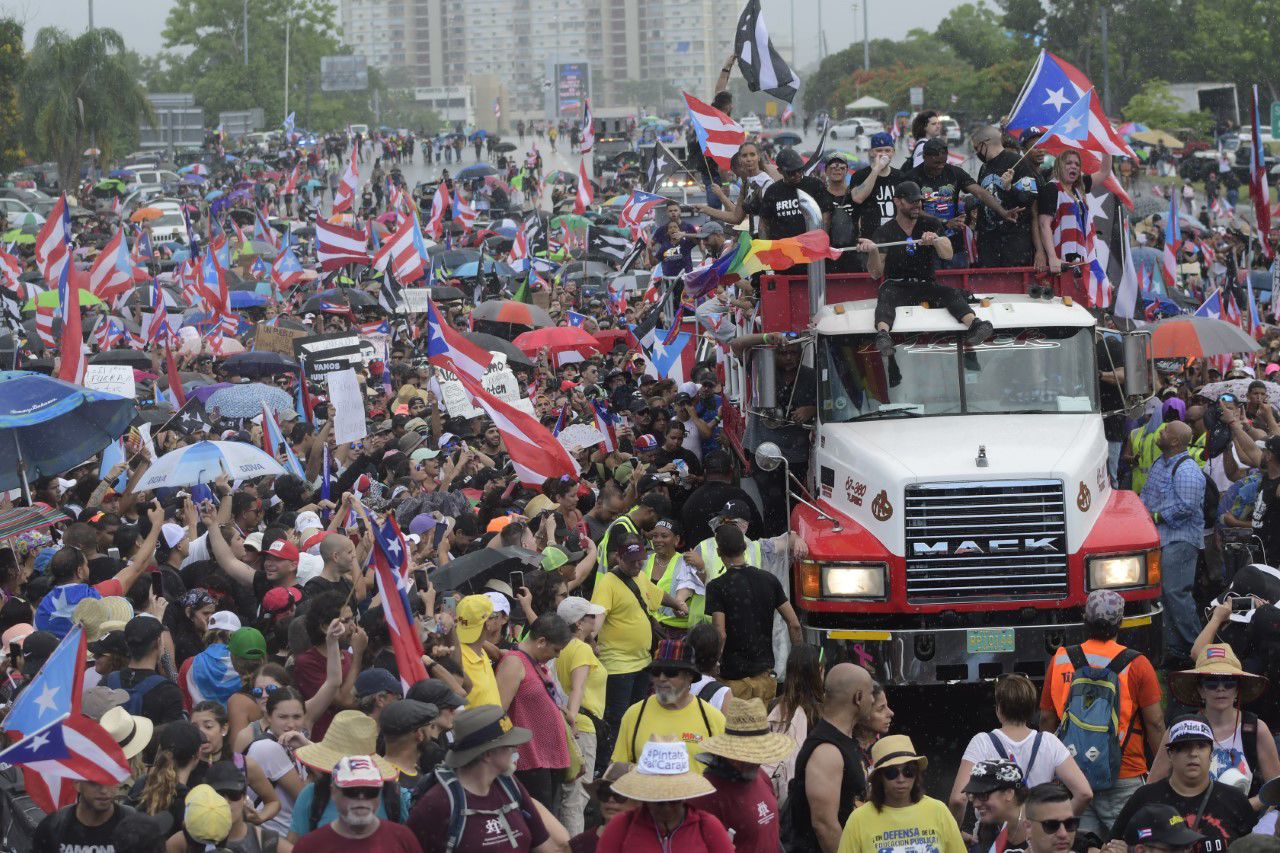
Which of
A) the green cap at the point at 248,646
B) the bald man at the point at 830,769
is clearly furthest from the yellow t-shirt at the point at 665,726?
the green cap at the point at 248,646

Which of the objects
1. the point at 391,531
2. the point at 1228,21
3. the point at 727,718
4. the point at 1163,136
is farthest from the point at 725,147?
the point at 1228,21

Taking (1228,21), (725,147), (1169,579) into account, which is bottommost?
(1169,579)

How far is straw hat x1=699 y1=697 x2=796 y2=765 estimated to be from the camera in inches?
302

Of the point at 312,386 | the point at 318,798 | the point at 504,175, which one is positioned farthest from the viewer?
the point at 504,175

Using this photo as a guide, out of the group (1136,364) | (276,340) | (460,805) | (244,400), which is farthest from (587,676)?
(276,340)

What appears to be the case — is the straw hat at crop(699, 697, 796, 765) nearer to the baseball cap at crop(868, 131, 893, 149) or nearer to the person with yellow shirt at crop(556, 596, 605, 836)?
the person with yellow shirt at crop(556, 596, 605, 836)

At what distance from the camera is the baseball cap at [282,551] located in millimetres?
11648

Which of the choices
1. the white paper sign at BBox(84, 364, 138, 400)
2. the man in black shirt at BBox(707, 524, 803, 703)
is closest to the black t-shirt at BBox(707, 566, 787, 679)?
the man in black shirt at BBox(707, 524, 803, 703)

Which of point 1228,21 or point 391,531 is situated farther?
point 1228,21

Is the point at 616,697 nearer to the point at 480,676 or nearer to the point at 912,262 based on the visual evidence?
the point at 480,676

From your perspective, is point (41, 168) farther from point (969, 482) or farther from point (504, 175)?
point (969, 482)

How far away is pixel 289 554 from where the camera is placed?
38.5ft

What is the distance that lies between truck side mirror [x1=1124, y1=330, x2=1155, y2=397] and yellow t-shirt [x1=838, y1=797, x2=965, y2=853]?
17.7 feet

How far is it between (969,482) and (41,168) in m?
82.0
